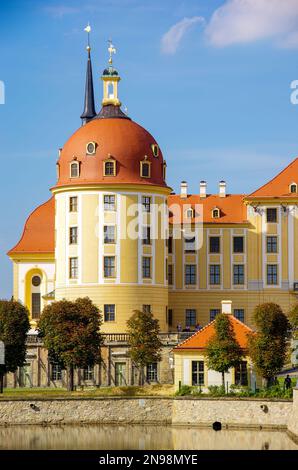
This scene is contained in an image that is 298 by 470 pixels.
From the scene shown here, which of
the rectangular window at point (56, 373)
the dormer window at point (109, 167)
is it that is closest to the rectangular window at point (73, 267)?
the dormer window at point (109, 167)

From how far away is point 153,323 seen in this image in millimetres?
94562

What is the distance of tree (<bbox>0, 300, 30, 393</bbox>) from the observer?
3597 inches

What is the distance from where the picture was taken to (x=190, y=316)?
109m

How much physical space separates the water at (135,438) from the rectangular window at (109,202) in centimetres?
2244

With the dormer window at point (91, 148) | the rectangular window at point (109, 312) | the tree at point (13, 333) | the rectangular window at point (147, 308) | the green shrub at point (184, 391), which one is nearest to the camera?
the green shrub at point (184, 391)

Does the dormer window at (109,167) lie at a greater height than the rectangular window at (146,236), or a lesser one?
greater

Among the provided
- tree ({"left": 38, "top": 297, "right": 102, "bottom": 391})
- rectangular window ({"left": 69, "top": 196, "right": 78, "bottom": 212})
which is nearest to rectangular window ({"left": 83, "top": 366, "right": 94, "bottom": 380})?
tree ({"left": 38, "top": 297, "right": 102, "bottom": 391})

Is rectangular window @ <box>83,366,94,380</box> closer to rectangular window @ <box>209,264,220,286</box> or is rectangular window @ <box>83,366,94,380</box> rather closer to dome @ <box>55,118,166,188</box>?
dome @ <box>55,118,166,188</box>

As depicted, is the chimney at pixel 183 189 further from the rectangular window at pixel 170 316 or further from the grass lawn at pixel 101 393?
the grass lawn at pixel 101 393

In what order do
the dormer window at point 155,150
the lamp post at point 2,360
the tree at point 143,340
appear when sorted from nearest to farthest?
the lamp post at point 2,360
the tree at point 143,340
the dormer window at point 155,150

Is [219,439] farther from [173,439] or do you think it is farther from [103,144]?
[103,144]

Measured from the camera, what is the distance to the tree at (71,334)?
298ft

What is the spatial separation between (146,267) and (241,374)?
59.7 ft

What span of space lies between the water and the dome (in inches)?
946
